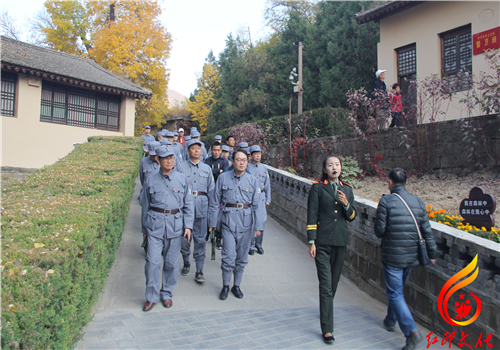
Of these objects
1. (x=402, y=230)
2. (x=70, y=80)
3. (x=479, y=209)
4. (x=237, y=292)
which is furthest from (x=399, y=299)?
(x=70, y=80)

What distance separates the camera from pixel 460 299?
13.0 ft

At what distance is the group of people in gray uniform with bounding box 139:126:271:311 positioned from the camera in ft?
15.7

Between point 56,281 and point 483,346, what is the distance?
3837 mm

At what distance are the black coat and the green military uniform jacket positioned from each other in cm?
38

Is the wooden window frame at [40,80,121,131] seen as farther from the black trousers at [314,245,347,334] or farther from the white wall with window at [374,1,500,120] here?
the black trousers at [314,245,347,334]

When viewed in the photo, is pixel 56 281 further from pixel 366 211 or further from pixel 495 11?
pixel 495 11

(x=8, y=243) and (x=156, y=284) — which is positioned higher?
(x=8, y=243)

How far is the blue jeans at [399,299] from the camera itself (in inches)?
152

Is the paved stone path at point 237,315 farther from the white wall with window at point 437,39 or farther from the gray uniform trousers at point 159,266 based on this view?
the white wall with window at point 437,39

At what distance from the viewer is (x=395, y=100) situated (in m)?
9.48

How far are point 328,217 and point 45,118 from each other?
58.8 feet

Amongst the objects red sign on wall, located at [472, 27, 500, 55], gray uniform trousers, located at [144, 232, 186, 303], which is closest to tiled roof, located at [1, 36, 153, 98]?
gray uniform trousers, located at [144, 232, 186, 303]

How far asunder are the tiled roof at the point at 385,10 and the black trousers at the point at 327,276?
12.3 meters

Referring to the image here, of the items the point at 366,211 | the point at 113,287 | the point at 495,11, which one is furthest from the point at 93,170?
the point at 495,11
